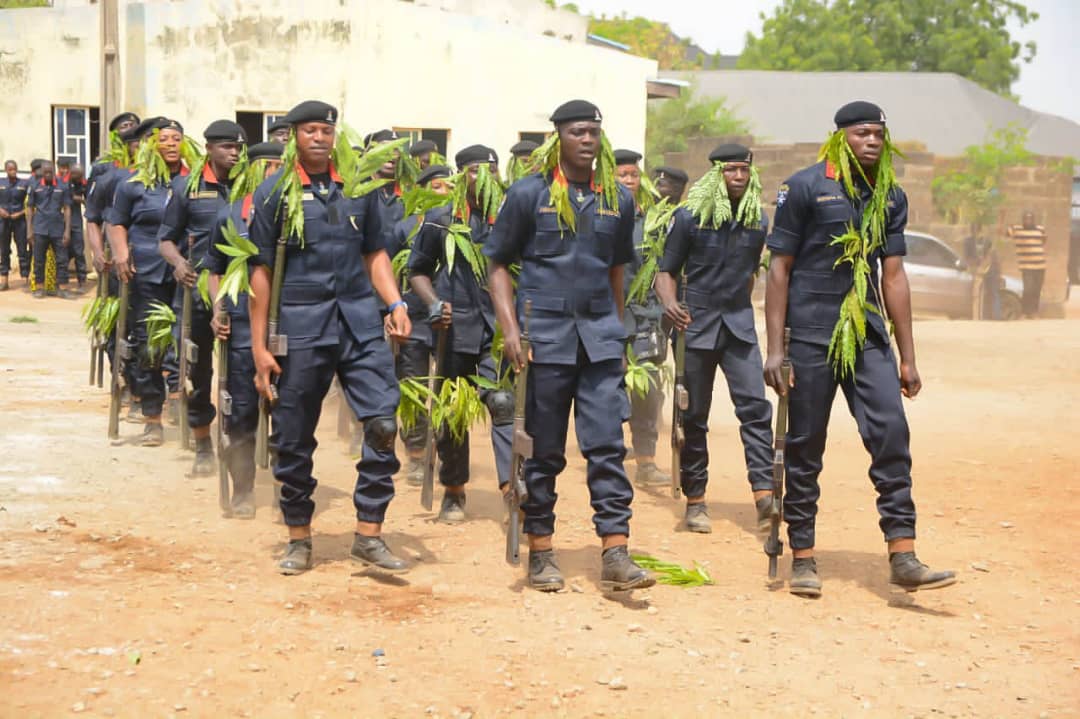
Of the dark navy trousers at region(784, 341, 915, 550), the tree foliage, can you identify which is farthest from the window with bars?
the dark navy trousers at region(784, 341, 915, 550)

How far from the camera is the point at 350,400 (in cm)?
764

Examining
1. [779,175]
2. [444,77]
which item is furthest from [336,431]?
[779,175]

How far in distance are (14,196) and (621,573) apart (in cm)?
2002

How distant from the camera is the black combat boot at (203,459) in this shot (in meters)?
10.2

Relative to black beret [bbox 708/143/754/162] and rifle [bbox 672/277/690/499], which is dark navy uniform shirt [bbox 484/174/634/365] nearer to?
rifle [bbox 672/277/690/499]

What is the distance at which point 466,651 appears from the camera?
20.8ft

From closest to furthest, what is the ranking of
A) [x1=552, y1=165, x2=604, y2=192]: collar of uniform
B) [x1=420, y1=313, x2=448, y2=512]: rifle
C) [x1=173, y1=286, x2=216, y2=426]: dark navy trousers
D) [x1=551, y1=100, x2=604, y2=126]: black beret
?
[x1=551, y1=100, x2=604, y2=126]: black beret → [x1=552, y1=165, x2=604, y2=192]: collar of uniform → [x1=420, y1=313, x2=448, y2=512]: rifle → [x1=173, y1=286, x2=216, y2=426]: dark navy trousers

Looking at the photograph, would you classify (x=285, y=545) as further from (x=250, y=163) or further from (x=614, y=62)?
(x=614, y=62)

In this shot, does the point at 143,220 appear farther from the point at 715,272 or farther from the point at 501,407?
the point at 715,272

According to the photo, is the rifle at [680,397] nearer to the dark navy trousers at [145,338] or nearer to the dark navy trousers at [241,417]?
the dark navy trousers at [241,417]

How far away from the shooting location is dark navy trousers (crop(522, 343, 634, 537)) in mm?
7305

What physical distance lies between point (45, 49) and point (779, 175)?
1399cm

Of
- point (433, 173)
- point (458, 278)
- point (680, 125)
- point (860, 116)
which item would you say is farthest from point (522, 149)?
point (680, 125)

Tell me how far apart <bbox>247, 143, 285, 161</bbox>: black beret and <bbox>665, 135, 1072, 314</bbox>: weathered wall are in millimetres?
20713
